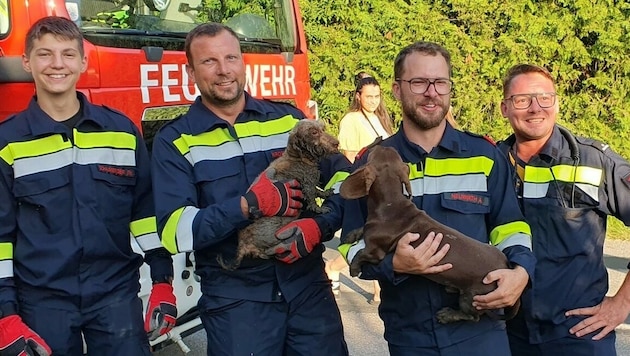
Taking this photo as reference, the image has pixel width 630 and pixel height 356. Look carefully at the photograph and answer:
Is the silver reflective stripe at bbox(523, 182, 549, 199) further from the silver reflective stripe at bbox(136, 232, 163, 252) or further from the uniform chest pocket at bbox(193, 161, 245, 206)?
Result: the silver reflective stripe at bbox(136, 232, 163, 252)

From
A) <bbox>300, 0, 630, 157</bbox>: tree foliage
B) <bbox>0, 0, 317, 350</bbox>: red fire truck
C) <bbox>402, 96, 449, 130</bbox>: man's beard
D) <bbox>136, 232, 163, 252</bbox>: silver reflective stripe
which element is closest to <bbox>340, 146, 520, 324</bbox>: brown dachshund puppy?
<bbox>402, 96, 449, 130</bbox>: man's beard

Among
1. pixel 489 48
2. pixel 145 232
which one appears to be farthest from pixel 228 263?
pixel 489 48

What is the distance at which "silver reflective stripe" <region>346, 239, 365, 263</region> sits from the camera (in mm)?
2658

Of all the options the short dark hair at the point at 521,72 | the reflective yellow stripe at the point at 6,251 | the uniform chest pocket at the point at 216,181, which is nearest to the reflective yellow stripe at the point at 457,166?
the short dark hair at the point at 521,72

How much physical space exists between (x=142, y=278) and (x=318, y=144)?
1340 mm

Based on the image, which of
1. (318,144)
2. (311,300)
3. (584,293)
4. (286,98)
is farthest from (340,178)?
(286,98)

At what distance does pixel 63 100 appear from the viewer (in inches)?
114

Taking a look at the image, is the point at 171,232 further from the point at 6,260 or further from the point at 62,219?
the point at 6,260

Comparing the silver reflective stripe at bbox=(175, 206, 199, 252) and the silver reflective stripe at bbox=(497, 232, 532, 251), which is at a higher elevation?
the silver reflective stripe at bbox=(175, 206, 199, 252)

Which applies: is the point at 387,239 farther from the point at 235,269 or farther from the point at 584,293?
the point at 584,293

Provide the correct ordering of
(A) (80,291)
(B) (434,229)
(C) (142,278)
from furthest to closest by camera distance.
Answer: (C) (142,278), (A) (80,291), (B) (434,229)

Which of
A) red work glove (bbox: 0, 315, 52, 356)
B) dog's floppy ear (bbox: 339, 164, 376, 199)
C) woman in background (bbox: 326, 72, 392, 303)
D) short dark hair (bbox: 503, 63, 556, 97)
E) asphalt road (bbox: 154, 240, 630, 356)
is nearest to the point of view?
dog's floppy ear (bbox: 339, 164, 376, 199)

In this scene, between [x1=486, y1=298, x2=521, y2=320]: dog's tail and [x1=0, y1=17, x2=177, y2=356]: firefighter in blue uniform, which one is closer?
[x1=486, y1=298, x2=521, y2=320]: dog's tail

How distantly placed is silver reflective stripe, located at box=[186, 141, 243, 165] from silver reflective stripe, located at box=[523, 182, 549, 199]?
1308mm
